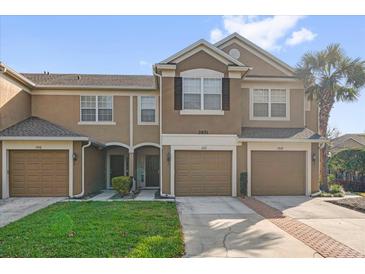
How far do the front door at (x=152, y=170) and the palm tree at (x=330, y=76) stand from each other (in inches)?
379

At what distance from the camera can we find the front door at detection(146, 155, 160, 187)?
65.0 feet

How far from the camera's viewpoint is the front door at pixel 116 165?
19750 mm

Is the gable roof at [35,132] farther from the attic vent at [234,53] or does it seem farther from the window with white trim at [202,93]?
the attic vent at [234,53]

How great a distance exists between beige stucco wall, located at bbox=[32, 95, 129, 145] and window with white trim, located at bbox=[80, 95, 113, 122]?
0.78 ft

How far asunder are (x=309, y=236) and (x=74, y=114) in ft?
46.4

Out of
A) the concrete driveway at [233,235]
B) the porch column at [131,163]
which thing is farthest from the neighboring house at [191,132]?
the concrete driveway at [233,235]

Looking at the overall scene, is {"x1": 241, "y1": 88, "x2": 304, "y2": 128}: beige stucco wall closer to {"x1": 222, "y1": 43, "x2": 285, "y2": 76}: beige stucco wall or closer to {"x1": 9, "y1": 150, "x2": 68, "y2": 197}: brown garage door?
{"x1": 222, "y1": 43, "x2": 285, "y2": 76}: beige stucco wall

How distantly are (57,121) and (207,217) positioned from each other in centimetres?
1149

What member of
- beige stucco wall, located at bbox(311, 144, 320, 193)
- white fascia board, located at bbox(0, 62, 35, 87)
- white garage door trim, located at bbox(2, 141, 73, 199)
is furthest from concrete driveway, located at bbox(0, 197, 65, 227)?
beige stucco wall, located at bbox(311, 144, 320, 193)

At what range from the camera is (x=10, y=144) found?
14555 millimetres

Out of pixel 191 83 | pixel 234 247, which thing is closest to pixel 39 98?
pixel 191 83

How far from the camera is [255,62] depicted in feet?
59.7
